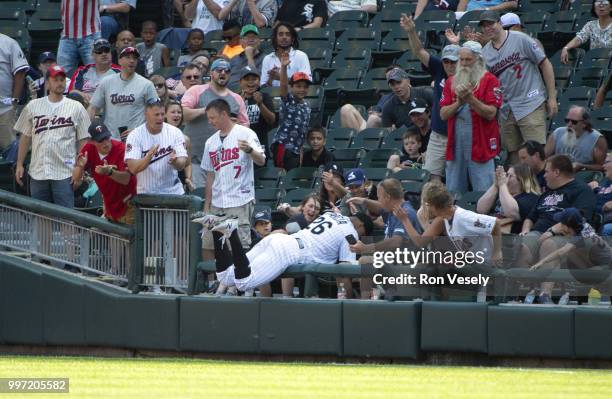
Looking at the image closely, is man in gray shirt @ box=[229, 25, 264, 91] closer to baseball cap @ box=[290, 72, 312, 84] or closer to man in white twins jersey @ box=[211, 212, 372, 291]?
baseball cap @ box=[290, 72, 312, 84]

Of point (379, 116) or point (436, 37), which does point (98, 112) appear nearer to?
point (379, 116)

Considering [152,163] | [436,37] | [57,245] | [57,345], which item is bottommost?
[57,345]

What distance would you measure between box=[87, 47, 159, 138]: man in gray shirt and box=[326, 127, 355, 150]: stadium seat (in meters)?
2.20

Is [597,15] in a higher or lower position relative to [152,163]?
higher

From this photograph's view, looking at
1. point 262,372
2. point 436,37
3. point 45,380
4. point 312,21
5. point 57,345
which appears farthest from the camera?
point 312,21

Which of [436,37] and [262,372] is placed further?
[436,37]

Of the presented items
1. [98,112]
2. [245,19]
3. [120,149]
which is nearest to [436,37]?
[245,19]

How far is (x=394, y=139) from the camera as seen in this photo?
47.0ft

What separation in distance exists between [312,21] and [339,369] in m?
8.67

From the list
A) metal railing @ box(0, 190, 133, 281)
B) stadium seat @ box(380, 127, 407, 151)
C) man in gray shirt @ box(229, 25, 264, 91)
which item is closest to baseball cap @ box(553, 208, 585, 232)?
stadium seat @ box(380, 127, 407, 151)

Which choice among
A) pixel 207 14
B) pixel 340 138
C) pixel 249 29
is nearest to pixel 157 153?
pixel 340 138

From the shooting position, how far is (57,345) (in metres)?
12.2

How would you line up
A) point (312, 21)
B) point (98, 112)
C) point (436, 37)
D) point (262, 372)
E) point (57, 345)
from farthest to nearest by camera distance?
point (312, 21)
point (436, 37)
point (98, 112)
point (57, 345)
point (262, 372)

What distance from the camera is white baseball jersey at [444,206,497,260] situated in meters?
10.6
